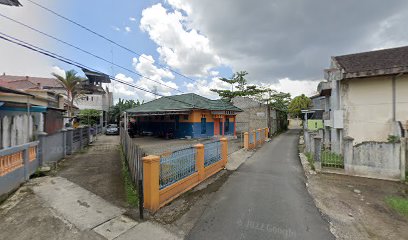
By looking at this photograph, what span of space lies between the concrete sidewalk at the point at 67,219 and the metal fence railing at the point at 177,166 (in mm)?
1278

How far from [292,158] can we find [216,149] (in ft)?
18.0

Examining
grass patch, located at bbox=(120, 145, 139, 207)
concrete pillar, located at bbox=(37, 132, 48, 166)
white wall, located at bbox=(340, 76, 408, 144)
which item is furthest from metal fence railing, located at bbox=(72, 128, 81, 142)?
white wall, located at bbox=(340, 76, 408, 144)

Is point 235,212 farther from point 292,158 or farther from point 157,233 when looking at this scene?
point 292,158

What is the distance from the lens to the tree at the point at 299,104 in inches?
1582

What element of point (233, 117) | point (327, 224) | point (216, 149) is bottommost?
point (327, 224)

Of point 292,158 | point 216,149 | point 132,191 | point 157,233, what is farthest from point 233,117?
point 157,233

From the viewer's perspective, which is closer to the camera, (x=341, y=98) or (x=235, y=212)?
(x=235, y=212)

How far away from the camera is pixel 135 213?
4691 millimetres

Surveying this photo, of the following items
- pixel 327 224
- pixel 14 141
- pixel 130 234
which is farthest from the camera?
pixel 14 141

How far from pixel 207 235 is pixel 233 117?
2152 cm

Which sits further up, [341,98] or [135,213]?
[341,98]

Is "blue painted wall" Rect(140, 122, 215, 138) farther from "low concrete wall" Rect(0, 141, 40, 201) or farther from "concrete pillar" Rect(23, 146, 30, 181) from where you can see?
"concrete pillar" Rect(23, 146, 30, 181)

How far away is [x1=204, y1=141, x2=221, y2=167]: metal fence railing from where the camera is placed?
787cm

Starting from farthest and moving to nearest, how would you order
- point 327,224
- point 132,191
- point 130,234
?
point 132,191
point 327,224
point 130,234
